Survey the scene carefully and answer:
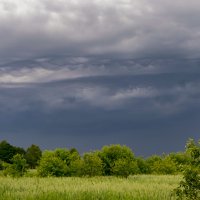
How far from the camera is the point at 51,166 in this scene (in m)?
44.2

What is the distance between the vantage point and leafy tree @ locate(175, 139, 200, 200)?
1736 centimetres

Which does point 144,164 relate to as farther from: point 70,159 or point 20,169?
point 20,169

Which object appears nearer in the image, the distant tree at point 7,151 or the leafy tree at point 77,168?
the leafy tree at point 77,168

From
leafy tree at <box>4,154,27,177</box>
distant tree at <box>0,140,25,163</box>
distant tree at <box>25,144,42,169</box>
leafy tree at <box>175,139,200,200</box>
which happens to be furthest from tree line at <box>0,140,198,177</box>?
distant tree at <box>0,140,25,163</box>

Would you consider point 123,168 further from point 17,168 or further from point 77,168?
point 17,168

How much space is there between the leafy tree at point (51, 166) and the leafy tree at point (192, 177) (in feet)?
88.6

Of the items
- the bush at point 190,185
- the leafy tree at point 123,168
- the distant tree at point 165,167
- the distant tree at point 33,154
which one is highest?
the distant tree at point 33,154

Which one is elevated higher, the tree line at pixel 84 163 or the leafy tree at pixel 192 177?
the tree line at pixel 84 163

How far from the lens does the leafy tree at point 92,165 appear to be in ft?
139

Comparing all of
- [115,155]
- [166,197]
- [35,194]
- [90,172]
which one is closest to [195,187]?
[166,197]

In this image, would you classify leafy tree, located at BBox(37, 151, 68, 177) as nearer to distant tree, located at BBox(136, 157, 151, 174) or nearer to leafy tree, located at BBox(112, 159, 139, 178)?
leafy tree, located at BBox(112, 159, 139, 178)

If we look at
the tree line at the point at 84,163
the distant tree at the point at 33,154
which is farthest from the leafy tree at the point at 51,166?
the distant tree at the point at 33,154

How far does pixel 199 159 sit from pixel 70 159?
30.6 meters

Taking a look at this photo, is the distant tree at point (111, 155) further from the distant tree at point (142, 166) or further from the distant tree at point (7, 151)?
the distant tree at point (7, 151)
